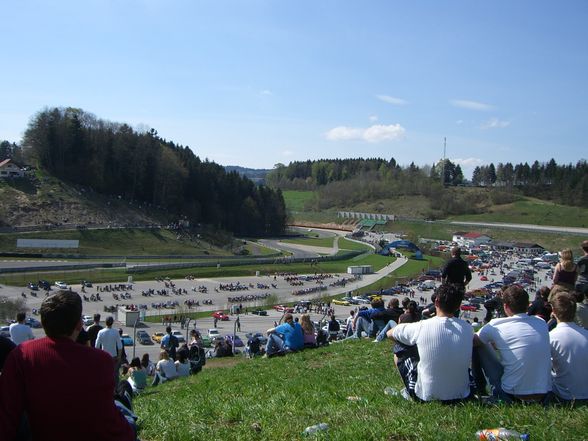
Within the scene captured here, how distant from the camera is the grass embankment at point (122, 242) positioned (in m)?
62.8

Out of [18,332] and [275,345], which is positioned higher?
[18,332]

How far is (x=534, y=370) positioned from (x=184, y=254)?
217 ft

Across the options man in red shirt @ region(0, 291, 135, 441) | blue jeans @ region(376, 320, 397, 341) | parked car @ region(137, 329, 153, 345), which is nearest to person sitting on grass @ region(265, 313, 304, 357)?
blue jeans @ region(376, 320, 397, 341)

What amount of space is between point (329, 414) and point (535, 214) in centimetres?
12507

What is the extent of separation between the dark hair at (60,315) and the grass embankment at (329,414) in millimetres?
1724

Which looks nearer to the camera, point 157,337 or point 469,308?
point 157,337

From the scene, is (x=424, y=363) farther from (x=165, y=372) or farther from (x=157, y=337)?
(x=157, y=337)

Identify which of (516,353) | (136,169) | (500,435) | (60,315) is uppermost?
(136,169)

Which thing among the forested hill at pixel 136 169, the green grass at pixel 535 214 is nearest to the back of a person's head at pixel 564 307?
the forested hill at pixel 136 169

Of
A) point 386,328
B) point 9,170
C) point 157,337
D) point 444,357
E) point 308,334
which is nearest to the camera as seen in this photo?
point 444,357

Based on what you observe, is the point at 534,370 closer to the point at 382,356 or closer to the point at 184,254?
the point at 382,356

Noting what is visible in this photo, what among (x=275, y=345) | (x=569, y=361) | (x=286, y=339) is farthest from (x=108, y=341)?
(x=569, y=361)

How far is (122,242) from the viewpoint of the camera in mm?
69688

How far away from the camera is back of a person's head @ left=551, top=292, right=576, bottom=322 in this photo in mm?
5273
